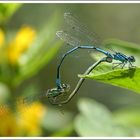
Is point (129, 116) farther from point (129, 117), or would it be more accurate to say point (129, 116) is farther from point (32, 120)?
point (32, 120)

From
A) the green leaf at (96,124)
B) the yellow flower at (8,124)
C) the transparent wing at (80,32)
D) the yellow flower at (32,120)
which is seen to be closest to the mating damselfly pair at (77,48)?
the transparent wing at (80,32)

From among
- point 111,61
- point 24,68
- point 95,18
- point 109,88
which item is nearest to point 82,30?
point 111,61

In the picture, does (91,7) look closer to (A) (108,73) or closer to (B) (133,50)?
(B) (133,50)

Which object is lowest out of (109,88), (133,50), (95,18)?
(109,88)

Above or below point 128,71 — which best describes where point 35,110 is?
below

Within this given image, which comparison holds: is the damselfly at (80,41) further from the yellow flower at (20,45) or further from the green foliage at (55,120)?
the green foliage at (55,120)

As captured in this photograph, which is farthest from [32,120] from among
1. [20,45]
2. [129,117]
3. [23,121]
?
[129,117]
